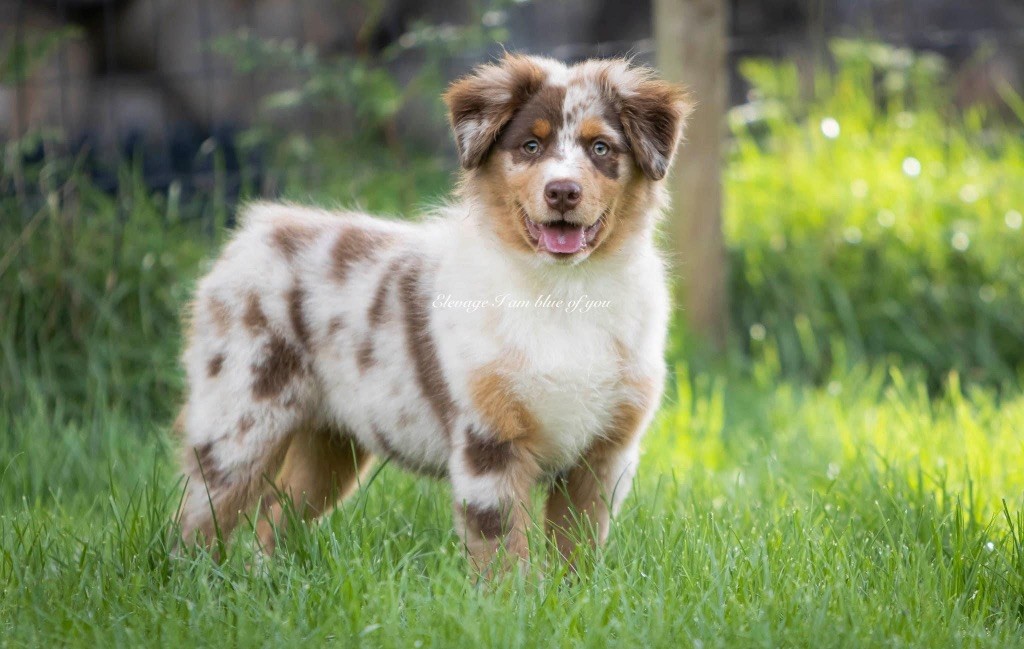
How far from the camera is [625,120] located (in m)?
3.56

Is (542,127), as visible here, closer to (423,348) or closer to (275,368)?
(423,348)

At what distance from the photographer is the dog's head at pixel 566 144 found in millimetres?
3477

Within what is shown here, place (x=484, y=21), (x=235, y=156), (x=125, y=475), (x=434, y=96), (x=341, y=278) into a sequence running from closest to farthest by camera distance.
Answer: (x=341, y=278) → (x=125, y=475) → (x=484, y=21) → (x=434, y=96) → (x=235, y=156)

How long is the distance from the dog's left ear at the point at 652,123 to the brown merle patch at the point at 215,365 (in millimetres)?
1466

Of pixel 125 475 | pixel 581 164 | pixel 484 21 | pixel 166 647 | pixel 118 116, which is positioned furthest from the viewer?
pixel 118 116

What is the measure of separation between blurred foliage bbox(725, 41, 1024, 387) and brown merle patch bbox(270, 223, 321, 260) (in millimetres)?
3122

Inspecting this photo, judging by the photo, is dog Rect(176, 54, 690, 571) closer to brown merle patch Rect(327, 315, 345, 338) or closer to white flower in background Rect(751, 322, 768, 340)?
brown merle patch Rect(327, 315, 345, 338)

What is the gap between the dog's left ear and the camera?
140 inches

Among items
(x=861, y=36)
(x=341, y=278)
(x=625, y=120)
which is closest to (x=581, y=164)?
(x=625, y=120)

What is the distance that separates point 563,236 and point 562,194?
0.57 feet

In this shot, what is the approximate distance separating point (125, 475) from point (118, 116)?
5.39m

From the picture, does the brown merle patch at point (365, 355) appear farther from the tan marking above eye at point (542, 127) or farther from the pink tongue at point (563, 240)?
the tan marking above eye at point (542, 127)

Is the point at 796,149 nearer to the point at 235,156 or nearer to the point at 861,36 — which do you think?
the point at 861,36

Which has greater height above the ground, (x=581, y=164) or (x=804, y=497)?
(x=581, y=164)
